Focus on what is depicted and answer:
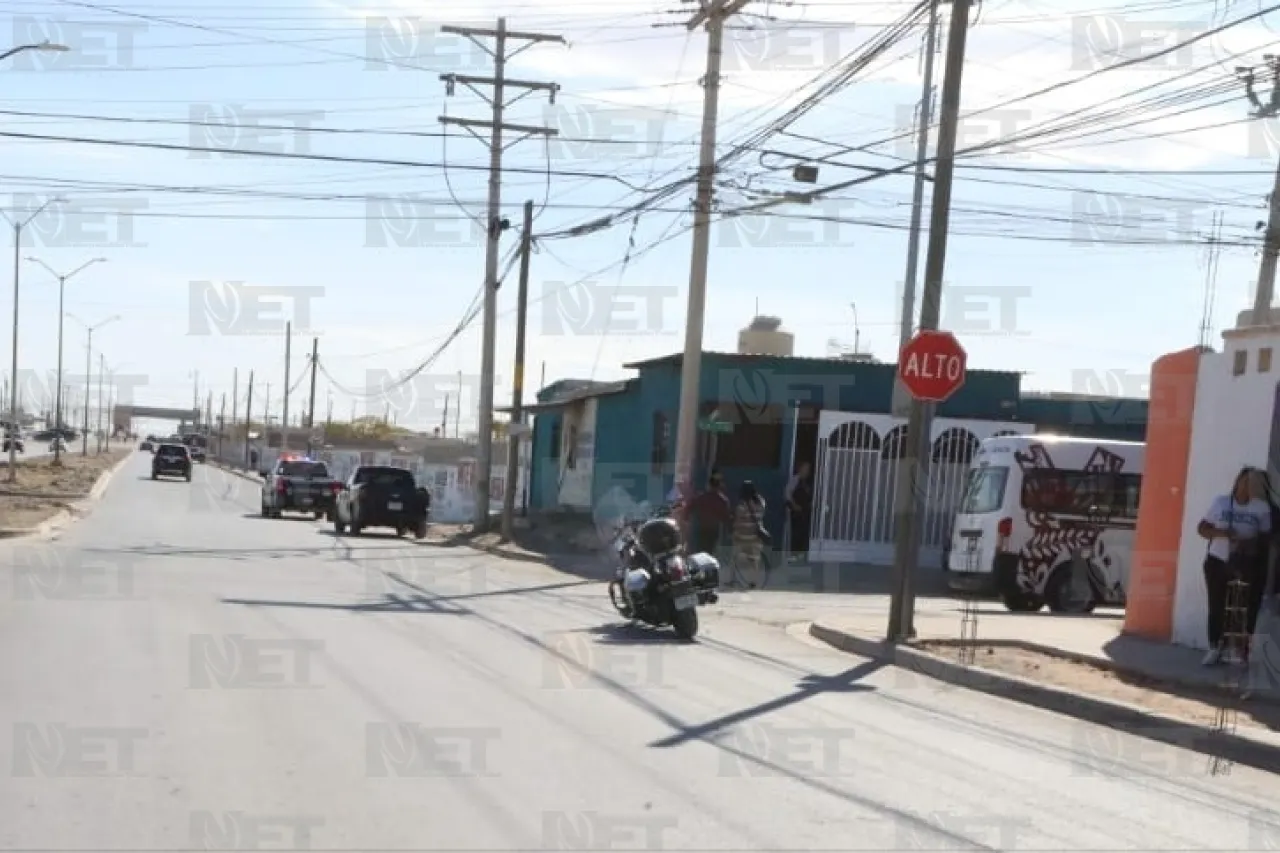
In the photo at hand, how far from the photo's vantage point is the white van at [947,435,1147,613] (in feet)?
69.4

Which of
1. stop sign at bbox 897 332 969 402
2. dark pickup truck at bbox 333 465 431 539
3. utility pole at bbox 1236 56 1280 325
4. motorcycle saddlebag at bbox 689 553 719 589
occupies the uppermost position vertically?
utility pole at bbox 1236 56 1280 325

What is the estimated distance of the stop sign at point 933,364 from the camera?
15.2 m

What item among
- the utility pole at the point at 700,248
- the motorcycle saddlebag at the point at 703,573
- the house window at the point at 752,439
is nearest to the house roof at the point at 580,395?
the house window at the point at 752,439

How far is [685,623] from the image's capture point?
15.6 meters

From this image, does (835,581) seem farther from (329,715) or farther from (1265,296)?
(329,715)

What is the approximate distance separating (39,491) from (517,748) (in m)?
38.4

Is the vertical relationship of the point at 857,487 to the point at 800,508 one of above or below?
above
